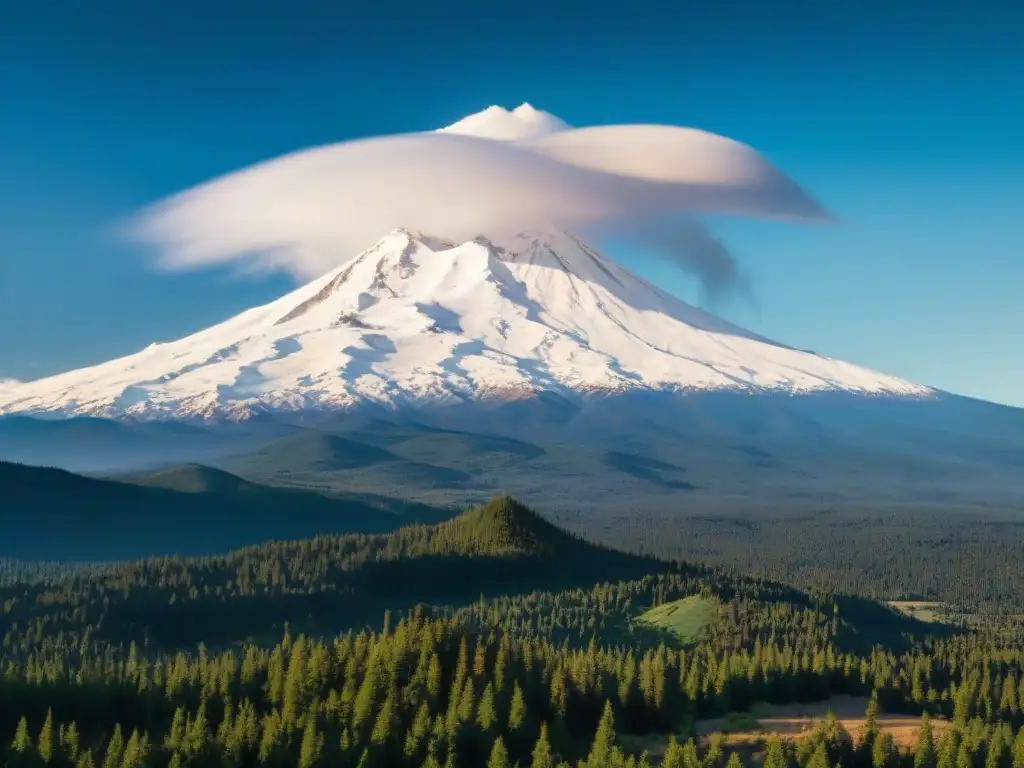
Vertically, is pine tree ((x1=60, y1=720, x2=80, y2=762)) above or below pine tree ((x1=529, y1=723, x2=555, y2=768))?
below

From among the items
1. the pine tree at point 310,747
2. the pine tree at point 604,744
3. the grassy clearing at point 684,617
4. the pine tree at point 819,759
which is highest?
the grassy clearing at point 684,617

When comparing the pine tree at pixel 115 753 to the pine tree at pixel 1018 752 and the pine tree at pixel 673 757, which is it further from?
the pine tree at pixel 1018 752

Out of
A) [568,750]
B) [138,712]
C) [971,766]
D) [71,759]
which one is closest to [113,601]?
[138,712]

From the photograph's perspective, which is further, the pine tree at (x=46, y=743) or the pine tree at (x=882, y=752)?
the pine tree at (x=882, y=752)

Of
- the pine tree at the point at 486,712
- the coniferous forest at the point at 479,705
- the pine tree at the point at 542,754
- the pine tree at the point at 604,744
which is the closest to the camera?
the pine tree at the point at 604,744

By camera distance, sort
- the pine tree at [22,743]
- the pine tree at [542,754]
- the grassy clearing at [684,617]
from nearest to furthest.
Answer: the pine tree at [542,754]
the pine tree at [22,743]
the grassy clearing at [684,617]

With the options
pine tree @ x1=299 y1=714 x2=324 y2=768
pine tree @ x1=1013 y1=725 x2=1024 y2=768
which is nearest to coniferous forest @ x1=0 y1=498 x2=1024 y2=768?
pine tree @ x1=299 y1=714 x2=324 y2=768

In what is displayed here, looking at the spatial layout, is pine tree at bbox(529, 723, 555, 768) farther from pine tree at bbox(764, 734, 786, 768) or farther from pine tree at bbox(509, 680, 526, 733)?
pine tree at bbox(764, 734, 786, 768)

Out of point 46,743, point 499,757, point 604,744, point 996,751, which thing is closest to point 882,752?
point 996,751

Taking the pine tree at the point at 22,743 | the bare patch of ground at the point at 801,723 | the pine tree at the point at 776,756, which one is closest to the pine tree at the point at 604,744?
the bare patch of ground at the point at 801,723
